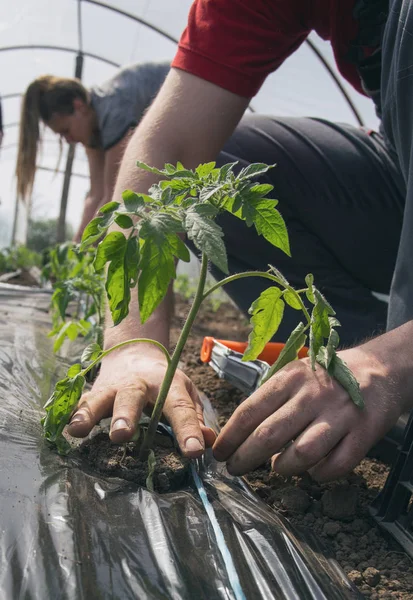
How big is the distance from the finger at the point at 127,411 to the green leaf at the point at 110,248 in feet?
0.95

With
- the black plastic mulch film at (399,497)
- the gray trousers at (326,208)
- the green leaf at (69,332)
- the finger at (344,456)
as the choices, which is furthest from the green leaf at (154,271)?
the gray trousers at (326,208)

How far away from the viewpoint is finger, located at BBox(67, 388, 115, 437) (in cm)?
105

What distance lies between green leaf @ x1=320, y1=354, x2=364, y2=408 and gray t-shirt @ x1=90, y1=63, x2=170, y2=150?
3.08m

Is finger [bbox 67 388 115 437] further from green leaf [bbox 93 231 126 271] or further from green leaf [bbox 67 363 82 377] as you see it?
green leaf [bbox 93 231 126 271]

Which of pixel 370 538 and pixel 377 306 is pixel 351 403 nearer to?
pixel 370 538

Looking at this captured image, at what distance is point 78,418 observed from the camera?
1.05 meters

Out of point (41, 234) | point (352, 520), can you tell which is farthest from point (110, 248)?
point (41, 234)

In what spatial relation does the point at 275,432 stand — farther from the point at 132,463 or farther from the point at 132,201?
the point at 132,201

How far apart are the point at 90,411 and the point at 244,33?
44.9 inches

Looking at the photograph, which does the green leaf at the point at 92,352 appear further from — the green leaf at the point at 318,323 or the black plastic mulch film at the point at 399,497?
the black plastic mulch film at the point at 399,497

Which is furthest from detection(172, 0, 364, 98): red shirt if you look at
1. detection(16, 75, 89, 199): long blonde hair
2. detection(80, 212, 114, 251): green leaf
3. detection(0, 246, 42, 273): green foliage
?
detection(0, 246, 42, 273): green foliage

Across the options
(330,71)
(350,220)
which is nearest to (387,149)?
(350,220)

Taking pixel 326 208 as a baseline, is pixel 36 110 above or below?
below

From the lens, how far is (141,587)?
74 cm
